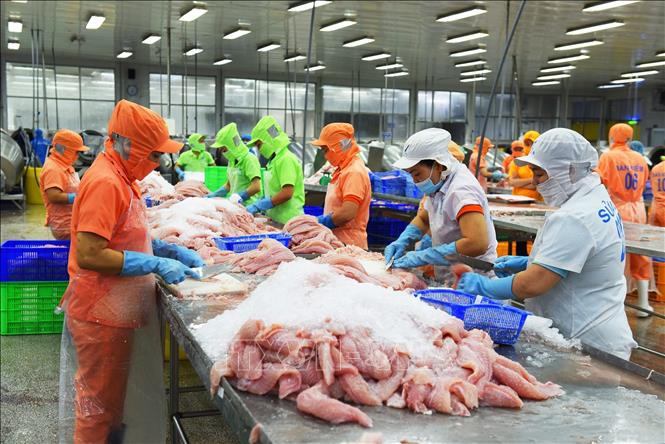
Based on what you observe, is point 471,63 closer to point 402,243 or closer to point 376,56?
point 376,56

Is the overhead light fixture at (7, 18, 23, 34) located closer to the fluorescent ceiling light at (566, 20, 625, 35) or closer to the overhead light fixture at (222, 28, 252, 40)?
the overhead light fixture at (222, 28, 252, 40)

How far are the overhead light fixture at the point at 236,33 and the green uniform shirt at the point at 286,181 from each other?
33.3ft

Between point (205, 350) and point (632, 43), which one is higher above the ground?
point (632, 43)

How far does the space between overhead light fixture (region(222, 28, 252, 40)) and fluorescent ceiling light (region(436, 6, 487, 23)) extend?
4720 mm

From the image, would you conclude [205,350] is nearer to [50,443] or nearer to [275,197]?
[50,443]

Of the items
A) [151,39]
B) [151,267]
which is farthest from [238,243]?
[151,39]

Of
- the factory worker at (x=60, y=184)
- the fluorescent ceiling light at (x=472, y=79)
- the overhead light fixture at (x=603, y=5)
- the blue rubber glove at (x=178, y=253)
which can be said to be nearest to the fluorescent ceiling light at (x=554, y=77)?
the fluorescent ceiling light at (x=472, y=79)

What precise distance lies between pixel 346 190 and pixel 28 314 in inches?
122

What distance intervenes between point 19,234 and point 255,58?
10.9m

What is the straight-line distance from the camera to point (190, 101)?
76.7 ft

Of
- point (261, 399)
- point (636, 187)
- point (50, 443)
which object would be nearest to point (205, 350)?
point (261, 399)

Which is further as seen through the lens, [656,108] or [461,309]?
[656,108]

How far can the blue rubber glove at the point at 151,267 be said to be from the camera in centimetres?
289

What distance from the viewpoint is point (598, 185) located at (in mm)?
2740
